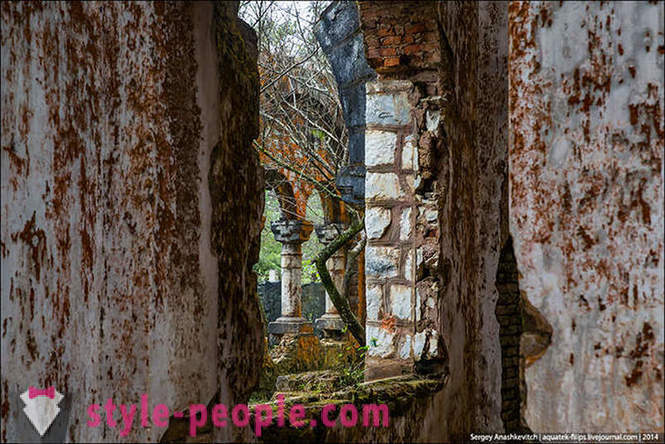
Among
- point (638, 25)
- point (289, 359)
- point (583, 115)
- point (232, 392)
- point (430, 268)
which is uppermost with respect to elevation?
point (638, 25)

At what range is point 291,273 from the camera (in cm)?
961

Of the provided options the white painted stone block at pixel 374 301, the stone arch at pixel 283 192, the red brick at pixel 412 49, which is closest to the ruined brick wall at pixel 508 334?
the white painted stone block at pixel 374 301

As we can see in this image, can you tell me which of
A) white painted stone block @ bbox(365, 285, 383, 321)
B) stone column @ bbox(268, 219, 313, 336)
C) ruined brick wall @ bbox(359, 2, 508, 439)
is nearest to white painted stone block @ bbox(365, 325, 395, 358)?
white painted stone block @ bbox(365, 285, 383, 321)

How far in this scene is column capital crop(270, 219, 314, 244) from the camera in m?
9.42

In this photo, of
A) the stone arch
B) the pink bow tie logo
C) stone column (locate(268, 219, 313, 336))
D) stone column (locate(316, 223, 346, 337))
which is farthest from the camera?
stone column (locate(316, 223, 346, 337))

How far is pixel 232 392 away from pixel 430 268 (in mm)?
1617

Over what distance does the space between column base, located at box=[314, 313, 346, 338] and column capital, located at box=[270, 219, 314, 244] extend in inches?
48.4

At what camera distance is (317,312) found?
15.5 metres

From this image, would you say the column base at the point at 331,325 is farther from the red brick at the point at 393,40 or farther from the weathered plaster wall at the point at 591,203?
the weathered plaster wall at the point at 591,203

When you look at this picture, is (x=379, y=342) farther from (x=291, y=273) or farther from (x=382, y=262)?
(x=291, y=273)

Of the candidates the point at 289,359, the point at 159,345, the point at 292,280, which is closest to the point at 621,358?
the point at 159,345

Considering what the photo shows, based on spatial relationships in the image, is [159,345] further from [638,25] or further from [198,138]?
[638,25]

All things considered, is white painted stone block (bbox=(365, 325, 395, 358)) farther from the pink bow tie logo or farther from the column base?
the column base

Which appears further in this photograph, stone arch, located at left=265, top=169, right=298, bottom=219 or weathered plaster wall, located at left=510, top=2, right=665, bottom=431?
stone arch, located at left=265, top=169, right=298, bottom=219
